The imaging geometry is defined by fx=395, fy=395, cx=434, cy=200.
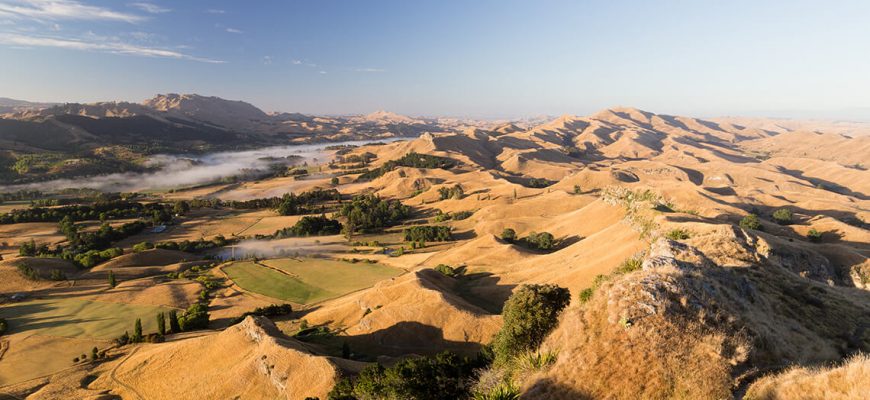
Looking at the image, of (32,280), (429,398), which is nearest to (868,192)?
(429,398)

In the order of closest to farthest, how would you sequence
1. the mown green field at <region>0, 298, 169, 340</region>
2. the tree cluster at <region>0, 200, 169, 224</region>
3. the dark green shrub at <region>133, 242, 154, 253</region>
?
1. the mown green field at <region>0, 298, 169, 340</region>
2. the dark green shrub at <region>133, 242, 154, 253</region>
3. the tree cluster at <region>0, 200, 169, 224</region>

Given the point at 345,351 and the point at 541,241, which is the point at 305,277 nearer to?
the point at 345,351

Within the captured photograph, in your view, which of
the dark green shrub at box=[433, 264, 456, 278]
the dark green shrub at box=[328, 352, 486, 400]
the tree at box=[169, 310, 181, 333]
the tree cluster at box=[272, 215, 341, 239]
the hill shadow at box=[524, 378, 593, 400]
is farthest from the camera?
the tree cluster at box=[272, 215, 341, 239]

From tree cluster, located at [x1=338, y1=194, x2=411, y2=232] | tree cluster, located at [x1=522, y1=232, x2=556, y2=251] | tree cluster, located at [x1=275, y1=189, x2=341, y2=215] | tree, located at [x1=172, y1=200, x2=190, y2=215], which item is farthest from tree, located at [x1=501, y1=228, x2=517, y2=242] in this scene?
tree, located at [x1=172, y1=200, x2=190, y2=215]

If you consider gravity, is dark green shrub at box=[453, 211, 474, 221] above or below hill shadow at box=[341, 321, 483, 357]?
below

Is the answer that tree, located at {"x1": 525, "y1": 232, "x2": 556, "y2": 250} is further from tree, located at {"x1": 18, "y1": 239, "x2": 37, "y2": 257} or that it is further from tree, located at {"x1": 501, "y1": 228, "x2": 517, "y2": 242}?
tree, located at {"x1": 18, "y1": 239, "x2": 37, "y2": 257}

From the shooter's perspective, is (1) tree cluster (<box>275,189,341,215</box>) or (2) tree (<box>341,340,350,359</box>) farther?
(1) tree cluster (<box>275,189,341,215</box>)

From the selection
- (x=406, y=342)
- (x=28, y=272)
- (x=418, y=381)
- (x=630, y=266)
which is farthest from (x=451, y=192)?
(x=418, y=381)

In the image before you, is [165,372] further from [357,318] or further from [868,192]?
[868,192]

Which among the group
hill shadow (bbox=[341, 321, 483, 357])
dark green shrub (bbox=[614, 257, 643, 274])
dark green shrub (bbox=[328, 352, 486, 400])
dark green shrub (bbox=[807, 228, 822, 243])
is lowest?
hill shadow (bbox=[341, 321, 483, 357])
